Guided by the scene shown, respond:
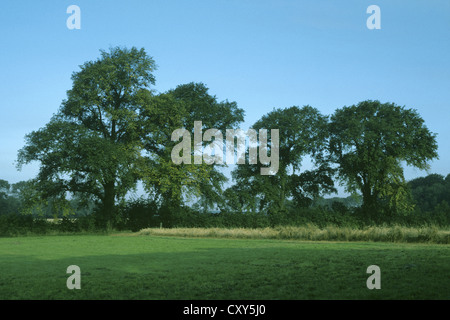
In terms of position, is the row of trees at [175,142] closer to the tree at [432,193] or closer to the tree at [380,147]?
the tree at [380,147]

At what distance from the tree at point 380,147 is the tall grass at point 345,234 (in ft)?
67.9

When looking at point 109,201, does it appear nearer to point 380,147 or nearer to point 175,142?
point 175,142

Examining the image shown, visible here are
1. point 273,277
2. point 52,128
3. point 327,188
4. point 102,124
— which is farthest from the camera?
point 327,188

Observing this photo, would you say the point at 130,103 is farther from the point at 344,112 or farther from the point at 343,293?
the point at 343,293

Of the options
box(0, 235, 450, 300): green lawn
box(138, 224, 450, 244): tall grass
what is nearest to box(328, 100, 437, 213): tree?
box(138, 224, 450, 244): tall grass

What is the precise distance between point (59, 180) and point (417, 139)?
35093mm

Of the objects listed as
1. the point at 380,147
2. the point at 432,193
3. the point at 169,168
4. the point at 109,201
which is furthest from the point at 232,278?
the point at 432,193

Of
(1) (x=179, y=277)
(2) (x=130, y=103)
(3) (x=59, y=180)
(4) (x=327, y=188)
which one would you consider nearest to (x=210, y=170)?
(2) (x=130, y=103)

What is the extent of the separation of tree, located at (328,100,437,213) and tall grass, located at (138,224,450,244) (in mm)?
20689

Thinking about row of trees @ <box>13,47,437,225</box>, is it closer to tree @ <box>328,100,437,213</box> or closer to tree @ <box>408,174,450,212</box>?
tree @ <box>328,100,437,213</box>

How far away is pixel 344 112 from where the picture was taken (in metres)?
46.0

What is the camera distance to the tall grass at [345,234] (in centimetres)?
1917

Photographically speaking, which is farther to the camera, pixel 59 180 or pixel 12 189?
pixel 12 189

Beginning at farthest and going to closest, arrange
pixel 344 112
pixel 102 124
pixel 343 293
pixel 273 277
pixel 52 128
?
pixel 344 112
pixel 102 124
pixel 52 128
pixel 273 277
pixel 343 293
